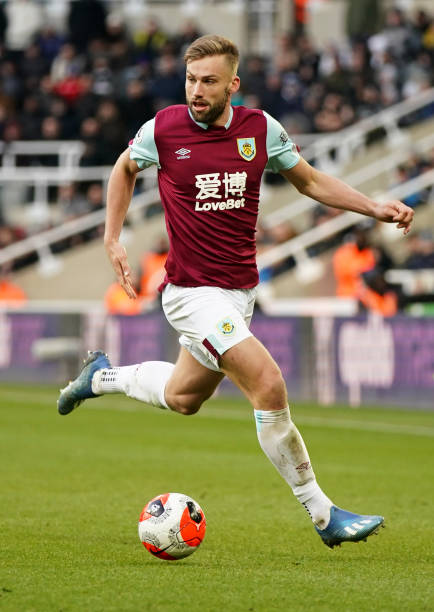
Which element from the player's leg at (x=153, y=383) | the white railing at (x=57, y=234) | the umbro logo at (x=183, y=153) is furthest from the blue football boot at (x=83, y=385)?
the white railing at (x=57, y=234)

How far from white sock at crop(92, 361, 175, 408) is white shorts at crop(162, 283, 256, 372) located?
0.35 metres

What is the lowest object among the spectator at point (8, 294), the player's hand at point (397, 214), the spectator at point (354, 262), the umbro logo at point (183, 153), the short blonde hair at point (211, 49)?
the spectator at point (8, 294)

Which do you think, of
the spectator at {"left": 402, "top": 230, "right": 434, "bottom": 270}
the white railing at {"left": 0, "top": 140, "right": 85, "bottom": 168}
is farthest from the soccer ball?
the white railing at {"left": 0, "top": 140, "right": 85, "bottom": 168}

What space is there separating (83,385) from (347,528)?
1926 millimetres

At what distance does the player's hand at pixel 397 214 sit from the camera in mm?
7188

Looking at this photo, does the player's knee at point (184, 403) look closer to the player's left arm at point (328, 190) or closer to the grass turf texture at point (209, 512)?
the grass turf texture at point (209, 512)

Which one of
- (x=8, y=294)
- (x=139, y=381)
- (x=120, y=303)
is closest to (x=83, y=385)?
(x=139, y=381)

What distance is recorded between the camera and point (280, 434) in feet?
23.2

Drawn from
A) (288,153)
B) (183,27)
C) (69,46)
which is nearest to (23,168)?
(69,46)

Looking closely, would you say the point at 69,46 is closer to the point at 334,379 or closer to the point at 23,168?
the point at 23,168

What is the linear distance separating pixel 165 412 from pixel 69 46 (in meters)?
12.3

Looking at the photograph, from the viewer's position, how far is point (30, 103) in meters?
26.1

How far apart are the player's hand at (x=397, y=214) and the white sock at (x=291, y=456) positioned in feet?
3.65

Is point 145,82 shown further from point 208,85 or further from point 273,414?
point 273,414
